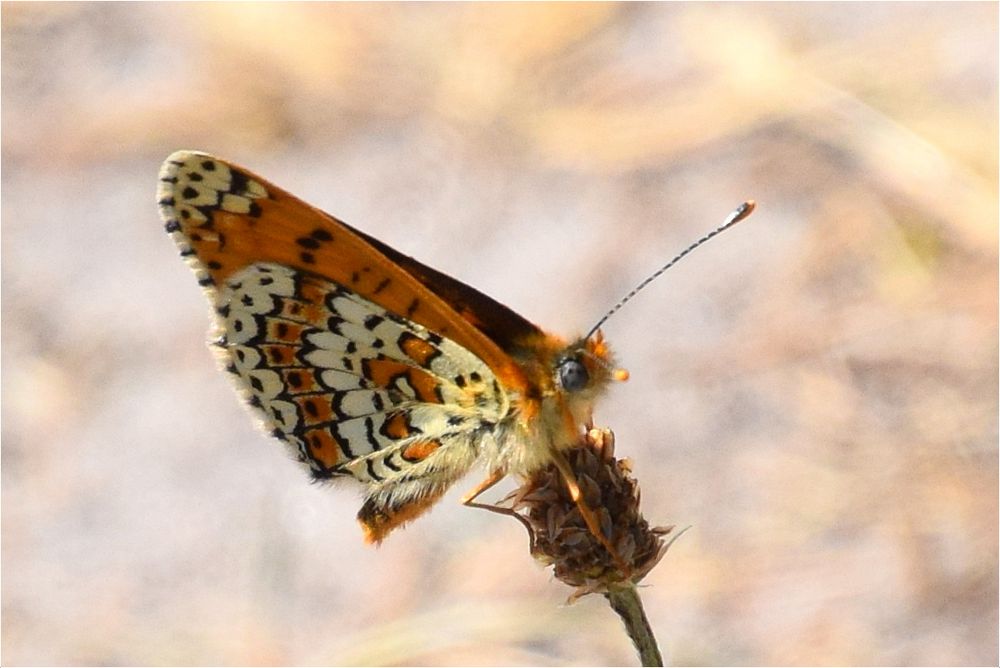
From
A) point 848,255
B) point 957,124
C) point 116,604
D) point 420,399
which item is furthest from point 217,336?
point 957,124

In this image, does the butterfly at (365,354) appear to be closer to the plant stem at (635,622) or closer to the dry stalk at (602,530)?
the dry stalk at (602,530)

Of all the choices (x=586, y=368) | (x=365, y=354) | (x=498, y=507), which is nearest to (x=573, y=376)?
(x=586, y=368)

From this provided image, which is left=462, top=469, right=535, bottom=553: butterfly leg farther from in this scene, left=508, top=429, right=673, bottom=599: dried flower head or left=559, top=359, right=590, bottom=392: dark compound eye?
left=559, top=359, right=590, bottom=392: dark compound eye

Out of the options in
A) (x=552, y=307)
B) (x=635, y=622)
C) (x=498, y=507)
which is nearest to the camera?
(x=635, y=622)

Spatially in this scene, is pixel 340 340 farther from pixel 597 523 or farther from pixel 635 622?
pixel 635 622

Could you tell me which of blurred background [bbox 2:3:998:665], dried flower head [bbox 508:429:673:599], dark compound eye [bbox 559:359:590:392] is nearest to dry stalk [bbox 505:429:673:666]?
dried flower head [bbox 508:429:673:599]

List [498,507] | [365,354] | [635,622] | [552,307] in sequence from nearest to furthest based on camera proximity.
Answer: [635,622] < [498,507] < [365,354] < [552,307]
